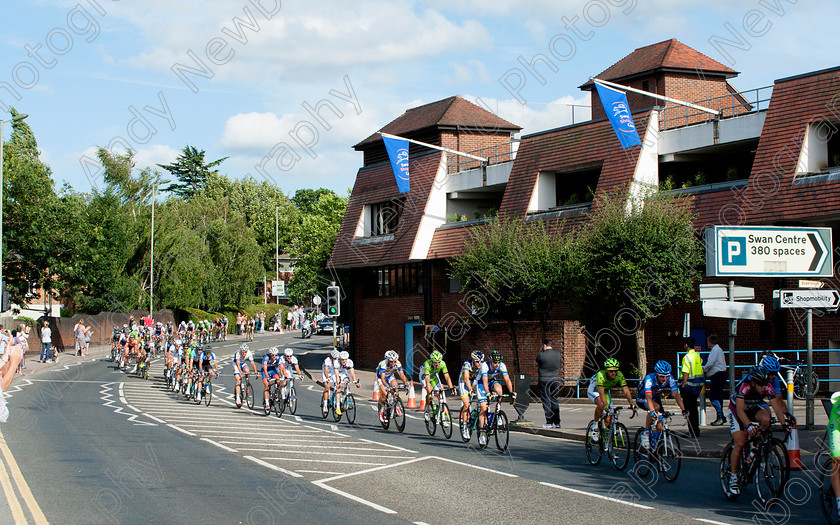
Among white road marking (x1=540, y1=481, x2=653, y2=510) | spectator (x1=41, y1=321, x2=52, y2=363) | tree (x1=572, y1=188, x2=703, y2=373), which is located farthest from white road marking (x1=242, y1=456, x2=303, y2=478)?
spectator (x1=41, y1=321, x2=52, y2=363)

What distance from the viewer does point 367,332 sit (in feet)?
141

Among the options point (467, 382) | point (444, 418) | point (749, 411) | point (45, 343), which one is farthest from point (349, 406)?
point (45, 343)

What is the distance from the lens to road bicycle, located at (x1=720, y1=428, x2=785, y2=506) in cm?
1032

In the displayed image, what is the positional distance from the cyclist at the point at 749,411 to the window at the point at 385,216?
30059mm

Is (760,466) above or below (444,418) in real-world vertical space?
above

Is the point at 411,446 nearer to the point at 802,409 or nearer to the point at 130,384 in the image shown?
the point at 802,409

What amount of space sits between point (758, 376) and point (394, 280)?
104 feet

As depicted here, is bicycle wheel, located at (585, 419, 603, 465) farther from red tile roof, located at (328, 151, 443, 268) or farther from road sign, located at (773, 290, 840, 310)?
red tile roof, located at (328, 151, 443, 268)

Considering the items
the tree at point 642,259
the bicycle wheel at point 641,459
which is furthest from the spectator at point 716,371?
the bicycle wheel at point 641,459

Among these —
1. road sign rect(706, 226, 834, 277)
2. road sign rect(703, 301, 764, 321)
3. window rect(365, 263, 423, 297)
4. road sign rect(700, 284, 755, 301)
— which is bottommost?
road sign rect(703, 301, 764, 321)

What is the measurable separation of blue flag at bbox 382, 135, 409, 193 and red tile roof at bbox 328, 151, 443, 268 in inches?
92.7

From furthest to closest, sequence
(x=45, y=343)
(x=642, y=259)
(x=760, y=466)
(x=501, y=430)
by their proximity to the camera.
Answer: (x=45, y=343)
(x=642, y=259)
(x=501, y=430)
(x=760, y=466)

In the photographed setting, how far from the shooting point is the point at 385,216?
41.7 meters

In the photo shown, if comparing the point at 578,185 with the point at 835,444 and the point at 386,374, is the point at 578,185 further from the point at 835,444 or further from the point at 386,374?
the point at 835,444
